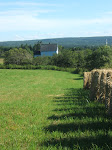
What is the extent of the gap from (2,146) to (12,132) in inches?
35.4

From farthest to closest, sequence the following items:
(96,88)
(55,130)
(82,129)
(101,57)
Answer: (101,57) → (96,88) → (55,130) → (82,129)

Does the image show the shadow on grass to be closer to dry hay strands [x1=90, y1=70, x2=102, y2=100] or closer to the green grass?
the green grass

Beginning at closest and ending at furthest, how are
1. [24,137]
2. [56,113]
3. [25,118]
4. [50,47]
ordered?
[24,137]
[25,118]
[56,113]
[50,47]

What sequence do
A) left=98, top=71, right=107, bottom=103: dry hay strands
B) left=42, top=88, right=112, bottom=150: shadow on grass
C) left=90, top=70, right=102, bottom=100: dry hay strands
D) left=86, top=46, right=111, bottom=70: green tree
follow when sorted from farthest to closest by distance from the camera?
left=86, top=46, right=111, bottom=70: green tree → left=90, top=70, right=102, bottom=100: dry hay strands → left=98, top=71, right=107, bottom=103: dry hay strands → left=42, top=88, right=112, bottom=150: shadow on grass

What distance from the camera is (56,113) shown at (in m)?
7.78

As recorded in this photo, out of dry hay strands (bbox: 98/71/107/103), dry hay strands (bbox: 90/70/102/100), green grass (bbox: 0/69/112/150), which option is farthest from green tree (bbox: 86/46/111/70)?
green grass (bbox: 0/69/112/150)

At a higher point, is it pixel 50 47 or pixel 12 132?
pixel 50 47

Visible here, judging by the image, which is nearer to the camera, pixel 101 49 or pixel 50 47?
pixel 101 49

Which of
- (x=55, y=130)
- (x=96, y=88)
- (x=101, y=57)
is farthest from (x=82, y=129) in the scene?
(x=101, y=57)

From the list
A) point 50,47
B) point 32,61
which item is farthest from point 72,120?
point 50,47

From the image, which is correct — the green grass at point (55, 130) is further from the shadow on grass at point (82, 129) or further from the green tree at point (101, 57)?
the green tree at point (101, 57)

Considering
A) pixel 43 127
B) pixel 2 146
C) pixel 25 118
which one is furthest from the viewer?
pixel 25 118

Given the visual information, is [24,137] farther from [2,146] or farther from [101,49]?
[101,49]

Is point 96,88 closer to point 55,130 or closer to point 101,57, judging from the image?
point 55,130
